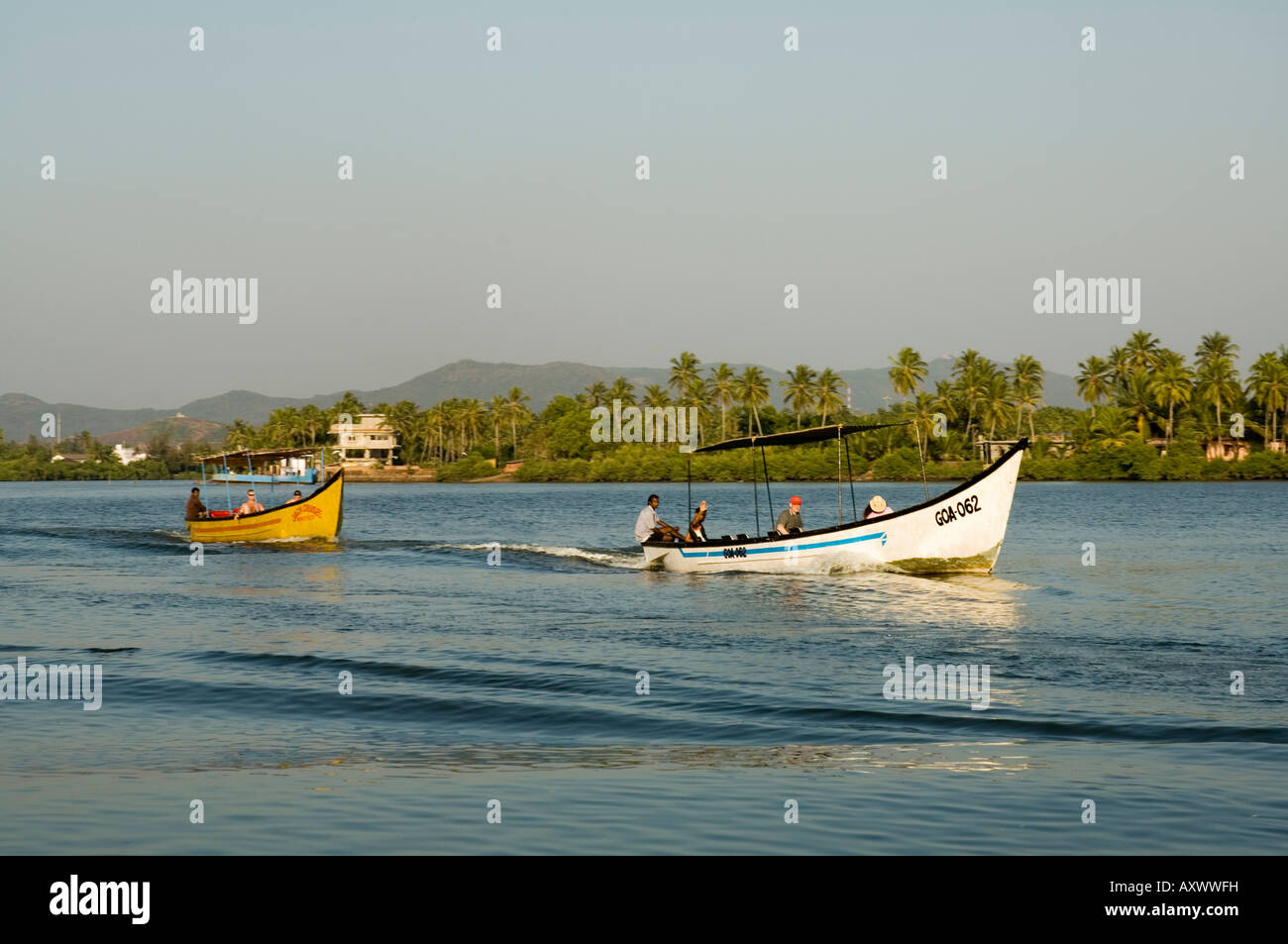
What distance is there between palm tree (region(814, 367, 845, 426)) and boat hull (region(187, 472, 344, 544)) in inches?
4358

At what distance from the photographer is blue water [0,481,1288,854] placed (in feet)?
33.9

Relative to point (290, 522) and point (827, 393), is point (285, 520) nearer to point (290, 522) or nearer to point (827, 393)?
point (290, 522)

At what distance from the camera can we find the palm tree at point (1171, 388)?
13262 centimetres

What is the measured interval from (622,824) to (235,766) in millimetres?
4459

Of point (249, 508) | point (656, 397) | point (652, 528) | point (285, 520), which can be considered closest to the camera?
point (652, 528)

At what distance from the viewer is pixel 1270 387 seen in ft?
420

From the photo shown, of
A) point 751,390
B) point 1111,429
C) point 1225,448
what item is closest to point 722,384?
point 751,390

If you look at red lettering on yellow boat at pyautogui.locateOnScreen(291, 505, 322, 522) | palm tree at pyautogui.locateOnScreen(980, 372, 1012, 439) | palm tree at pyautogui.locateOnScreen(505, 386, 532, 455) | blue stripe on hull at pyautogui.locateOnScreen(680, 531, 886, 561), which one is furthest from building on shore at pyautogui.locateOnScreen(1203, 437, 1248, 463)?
blue stripe on hull at pyautogui.locateOnScreen(680, 531, 886, 561)

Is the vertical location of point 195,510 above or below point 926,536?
above

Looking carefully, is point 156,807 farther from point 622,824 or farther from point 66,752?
point 622,824

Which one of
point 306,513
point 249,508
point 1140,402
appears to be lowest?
point 306,513

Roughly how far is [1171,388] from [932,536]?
367ft

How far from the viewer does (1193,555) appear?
141 feet
